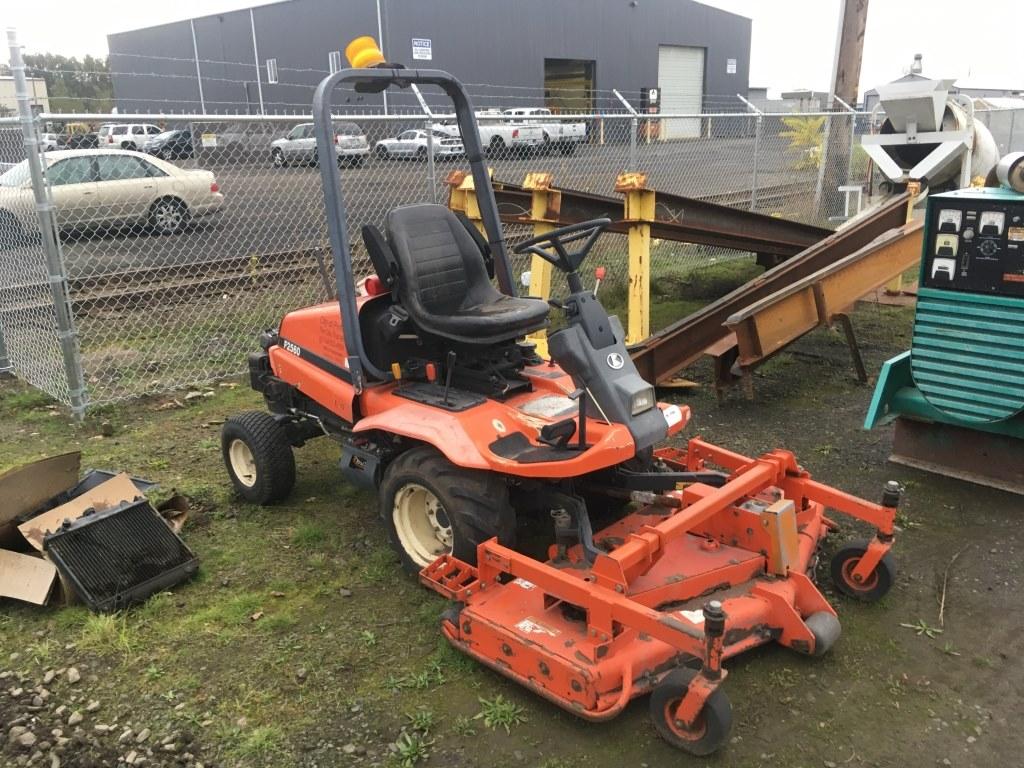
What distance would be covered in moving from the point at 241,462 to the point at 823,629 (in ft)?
10.1

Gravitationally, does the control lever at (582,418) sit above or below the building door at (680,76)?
Answer: below

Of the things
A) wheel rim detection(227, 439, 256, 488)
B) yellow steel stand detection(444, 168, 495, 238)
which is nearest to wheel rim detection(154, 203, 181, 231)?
yellow steel stand detection(444, 168, 495, 238)

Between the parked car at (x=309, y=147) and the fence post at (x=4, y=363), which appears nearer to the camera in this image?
the fence post at (x=4, y=363)

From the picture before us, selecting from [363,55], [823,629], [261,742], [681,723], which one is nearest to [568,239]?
[363,55]

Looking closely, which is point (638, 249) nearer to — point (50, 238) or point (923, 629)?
point (923, 629)

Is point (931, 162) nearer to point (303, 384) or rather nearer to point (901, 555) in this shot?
point (901, 555)

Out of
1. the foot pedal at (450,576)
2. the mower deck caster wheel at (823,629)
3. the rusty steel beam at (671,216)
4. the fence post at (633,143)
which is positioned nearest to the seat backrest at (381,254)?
the foot pedal at (450,576)

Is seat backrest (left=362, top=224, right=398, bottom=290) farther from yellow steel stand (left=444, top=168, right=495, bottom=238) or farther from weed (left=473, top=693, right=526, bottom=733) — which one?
yellow steel stand (left=444, top=168, right=495, bottom=238)

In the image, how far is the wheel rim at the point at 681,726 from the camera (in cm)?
264

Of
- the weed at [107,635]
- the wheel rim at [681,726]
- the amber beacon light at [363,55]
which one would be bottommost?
the weed at [107,635]

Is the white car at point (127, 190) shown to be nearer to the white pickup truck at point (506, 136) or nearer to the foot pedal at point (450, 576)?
the white pickup truck at point (506, 136)

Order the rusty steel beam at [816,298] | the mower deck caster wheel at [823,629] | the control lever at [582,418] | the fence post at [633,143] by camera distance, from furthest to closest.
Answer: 1. the fence post at [633,143]
2. the rusty steel beam at [816,298]
3. the control lever at [582,418]
4. the mower deck caster wheel at [823,629]

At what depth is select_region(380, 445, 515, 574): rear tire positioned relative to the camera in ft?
10.9

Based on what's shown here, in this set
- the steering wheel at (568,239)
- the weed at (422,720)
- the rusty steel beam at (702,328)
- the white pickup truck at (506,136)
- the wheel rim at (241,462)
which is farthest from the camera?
the white pickup truck at (506,136)
